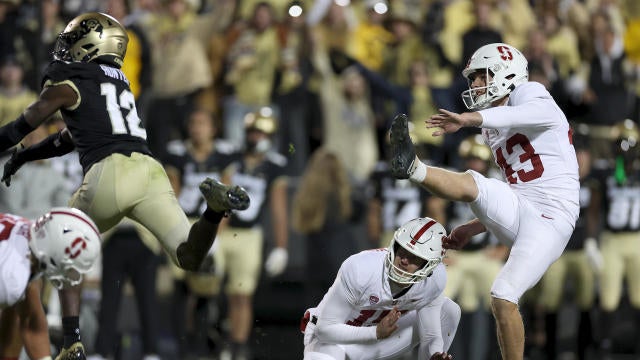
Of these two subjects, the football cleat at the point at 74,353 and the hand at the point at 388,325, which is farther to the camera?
the hand at the point at 388,325

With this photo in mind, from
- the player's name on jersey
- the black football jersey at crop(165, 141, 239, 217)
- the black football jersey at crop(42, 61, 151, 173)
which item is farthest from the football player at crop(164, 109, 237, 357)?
the black football jersey at crop(42, 61, 151, 173)

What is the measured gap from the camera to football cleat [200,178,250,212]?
6898 millimetres

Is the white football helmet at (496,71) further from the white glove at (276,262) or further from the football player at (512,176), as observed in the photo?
the white glove at (276,262)

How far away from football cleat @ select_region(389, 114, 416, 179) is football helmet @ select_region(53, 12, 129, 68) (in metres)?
1.65

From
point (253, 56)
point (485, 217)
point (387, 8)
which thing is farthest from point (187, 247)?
point (387, 8)

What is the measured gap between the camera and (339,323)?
24.5 feet

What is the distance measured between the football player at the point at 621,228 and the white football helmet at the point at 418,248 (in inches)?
176

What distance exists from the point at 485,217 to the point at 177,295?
396cm

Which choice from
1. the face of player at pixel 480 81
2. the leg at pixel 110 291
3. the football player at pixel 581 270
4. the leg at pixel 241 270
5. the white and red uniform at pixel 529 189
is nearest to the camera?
the white and red uniform at pixel 529 189

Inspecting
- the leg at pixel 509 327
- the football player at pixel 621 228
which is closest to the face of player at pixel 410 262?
the leg at pixel 509 327

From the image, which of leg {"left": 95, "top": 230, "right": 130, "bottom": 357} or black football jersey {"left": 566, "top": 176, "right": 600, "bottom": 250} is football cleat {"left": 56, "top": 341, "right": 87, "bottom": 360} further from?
black football jersey {"left": 566, "top": 176, "right": 600, "bottom": 250}

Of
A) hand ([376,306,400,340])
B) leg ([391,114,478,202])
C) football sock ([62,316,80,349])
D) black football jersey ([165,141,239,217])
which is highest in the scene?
leg ([391,114,478,202])

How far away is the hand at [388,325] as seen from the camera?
23.5 ft

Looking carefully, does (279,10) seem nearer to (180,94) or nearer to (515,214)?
(180,94)
